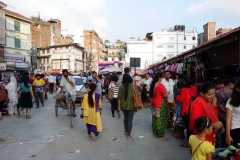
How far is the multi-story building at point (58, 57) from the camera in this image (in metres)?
50.9

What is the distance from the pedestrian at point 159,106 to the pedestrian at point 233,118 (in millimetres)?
2487

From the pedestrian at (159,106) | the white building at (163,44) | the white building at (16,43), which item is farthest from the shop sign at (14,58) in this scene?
the pedestrian at (159,106)

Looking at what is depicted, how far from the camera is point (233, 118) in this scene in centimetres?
368

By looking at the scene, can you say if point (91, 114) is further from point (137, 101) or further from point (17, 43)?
point (17, 43)

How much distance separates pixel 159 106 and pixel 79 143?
7.50ft

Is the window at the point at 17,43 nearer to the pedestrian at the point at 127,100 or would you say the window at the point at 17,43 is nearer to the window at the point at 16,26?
the window at the point at 16,26

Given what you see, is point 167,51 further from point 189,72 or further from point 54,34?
point 189,72

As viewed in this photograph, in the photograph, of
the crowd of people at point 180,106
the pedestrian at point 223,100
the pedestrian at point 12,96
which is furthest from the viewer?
the pedestrian at point 12,96

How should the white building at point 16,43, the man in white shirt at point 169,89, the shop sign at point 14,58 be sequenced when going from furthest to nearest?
the white building at point 16,43, the shop sign at point 14,58, the man in white shirt at point 169,89

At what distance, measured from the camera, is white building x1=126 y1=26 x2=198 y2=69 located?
56.6 m

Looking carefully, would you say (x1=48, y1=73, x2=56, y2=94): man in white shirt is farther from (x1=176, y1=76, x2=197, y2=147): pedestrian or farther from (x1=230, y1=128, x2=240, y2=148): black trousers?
(x1=230, y1=128, x2=240, y2=148): black trousers

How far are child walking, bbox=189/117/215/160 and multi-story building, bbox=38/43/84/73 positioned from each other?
4920 centimetres

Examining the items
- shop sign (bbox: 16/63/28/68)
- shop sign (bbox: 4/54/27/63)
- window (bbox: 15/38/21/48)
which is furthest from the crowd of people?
window (bbox: 15/38/21/48)

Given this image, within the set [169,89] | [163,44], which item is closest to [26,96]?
[169,89]
